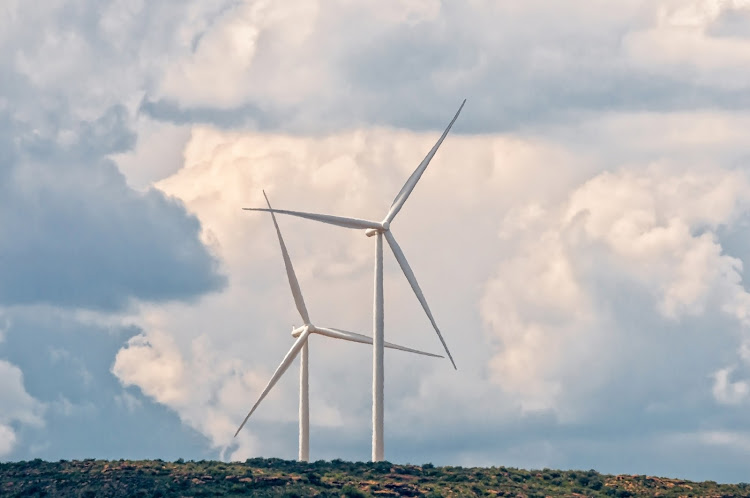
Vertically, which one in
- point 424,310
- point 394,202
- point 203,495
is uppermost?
point 394,202

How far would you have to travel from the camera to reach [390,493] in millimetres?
196500

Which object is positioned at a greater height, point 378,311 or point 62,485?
point 378,311

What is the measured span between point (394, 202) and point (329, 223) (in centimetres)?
804

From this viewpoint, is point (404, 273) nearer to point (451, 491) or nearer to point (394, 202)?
point (394, 202)

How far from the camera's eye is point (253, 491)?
194500mm

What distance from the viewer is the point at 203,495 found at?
193125 millimetres

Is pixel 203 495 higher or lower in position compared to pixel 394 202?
lower

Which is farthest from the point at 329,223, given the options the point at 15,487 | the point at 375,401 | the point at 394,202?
the point at 15,487

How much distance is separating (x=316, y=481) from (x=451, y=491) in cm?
1525

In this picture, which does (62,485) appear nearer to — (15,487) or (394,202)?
(15,487)

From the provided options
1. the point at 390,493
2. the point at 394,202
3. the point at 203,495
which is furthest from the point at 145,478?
the point at 394,202

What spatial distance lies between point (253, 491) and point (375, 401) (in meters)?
16.7

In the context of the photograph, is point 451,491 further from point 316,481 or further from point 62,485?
point 62,485

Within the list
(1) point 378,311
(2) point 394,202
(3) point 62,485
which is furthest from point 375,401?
(3) point 62,485
